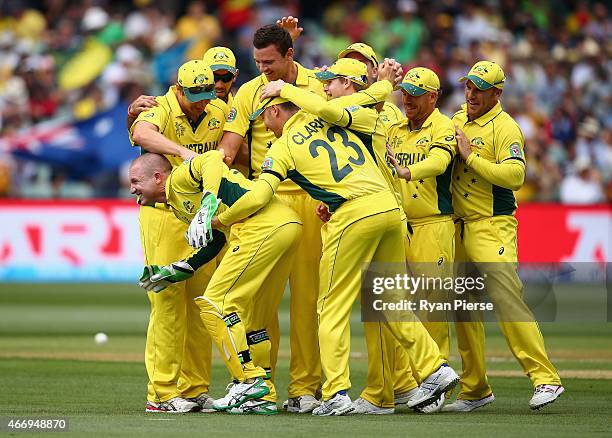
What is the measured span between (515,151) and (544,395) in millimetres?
2075

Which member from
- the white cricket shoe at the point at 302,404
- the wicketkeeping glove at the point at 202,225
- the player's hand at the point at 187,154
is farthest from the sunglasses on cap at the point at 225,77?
the white cricket shoe at the point at 302,404

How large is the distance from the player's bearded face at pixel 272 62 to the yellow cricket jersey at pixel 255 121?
0.44 ft

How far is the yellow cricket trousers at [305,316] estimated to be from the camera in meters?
10.4

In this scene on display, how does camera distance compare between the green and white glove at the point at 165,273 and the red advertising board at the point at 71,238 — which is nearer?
the green and white glove at the point at 165,273

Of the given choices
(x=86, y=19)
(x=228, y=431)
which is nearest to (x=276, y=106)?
(x=228, y=431)

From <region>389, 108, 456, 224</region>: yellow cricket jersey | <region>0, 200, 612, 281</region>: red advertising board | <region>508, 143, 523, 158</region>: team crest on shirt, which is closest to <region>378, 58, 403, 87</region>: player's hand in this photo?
<region>389, 108, 456, 224</region>: yellow cricket jersey

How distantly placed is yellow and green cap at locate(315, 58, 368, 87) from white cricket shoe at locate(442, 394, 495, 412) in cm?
281

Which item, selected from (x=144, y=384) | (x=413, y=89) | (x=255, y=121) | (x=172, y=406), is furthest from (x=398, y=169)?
(x=144, y=384)

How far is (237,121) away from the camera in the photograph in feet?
34.8

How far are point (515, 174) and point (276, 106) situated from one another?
2.09 m

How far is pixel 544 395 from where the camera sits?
998 cm

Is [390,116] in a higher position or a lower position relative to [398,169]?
higher

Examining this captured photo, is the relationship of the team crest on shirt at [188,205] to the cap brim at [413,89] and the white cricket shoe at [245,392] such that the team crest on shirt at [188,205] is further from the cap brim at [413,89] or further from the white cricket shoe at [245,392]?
the cap brim at [413,89]

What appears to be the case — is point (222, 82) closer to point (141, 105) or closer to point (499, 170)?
point (141, 105)
